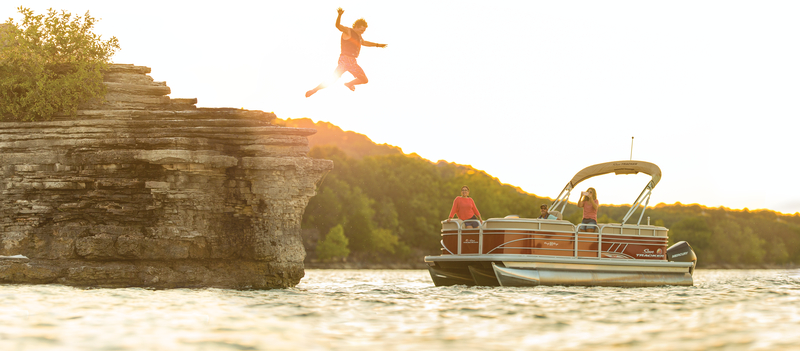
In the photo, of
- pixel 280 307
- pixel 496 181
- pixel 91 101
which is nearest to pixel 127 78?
pixel 91 101

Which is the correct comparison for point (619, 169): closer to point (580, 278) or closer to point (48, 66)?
point (580, 278)

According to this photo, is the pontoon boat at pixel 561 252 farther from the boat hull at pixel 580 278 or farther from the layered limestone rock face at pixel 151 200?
the layered limestone rock face at pixel 151 200

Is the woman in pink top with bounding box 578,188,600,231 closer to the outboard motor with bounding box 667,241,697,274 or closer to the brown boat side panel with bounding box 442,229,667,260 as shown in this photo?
the brown boat side panel with bounding box 442,229,667,260

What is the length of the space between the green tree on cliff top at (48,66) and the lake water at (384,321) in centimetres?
447

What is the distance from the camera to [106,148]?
53.7ft

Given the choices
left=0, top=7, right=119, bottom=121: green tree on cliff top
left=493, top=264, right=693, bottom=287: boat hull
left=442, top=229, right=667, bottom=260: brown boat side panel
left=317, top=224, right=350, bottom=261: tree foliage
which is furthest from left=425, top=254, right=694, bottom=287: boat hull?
left=317, top=224, right=350, bottom=261: tree foliage

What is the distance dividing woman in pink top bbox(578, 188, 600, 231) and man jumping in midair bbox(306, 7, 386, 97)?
7990 millimetres

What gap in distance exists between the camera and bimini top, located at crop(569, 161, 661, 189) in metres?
19.4

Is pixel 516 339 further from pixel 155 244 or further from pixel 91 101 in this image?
pixel 91 101

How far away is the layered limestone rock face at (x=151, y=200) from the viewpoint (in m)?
15.9

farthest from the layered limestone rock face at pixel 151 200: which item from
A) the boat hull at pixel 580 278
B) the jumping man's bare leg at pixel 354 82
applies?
the boat hull at pixel 580 278

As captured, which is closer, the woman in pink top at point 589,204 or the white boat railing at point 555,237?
the white boat railing at point 555,237

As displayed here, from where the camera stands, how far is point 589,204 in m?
18.1

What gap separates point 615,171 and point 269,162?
9291 millimetres
